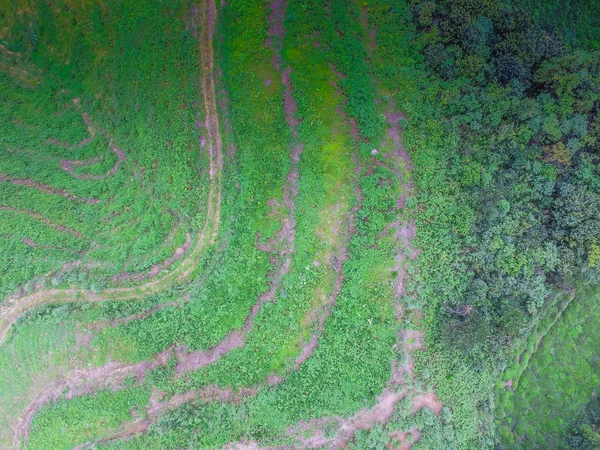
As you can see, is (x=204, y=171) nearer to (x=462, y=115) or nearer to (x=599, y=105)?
(x=462, y=115)

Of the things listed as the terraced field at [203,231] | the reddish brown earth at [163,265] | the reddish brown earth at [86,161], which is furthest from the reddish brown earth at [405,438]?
the reddish brown earth at [86,161]

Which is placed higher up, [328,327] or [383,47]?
[383,47]

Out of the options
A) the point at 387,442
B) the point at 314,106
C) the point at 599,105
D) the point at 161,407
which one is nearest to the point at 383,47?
the point at 314,106

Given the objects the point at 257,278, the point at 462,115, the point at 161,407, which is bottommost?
the point at 161,407

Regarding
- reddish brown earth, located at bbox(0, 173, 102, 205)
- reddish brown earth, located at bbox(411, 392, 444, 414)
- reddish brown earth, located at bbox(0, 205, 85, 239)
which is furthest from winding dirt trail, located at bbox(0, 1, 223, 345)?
reddish brown earth, located at bbox(411, 392, 444, 414)

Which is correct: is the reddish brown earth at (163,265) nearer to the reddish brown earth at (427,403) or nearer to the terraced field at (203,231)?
the terraced field at (203,231)

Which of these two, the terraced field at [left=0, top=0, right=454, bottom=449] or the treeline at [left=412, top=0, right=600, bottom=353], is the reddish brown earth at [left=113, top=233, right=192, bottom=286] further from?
the treeline at [left=412, top=0, right=600, bottom=353]

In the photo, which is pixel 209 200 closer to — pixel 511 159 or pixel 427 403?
pixel 427 403
